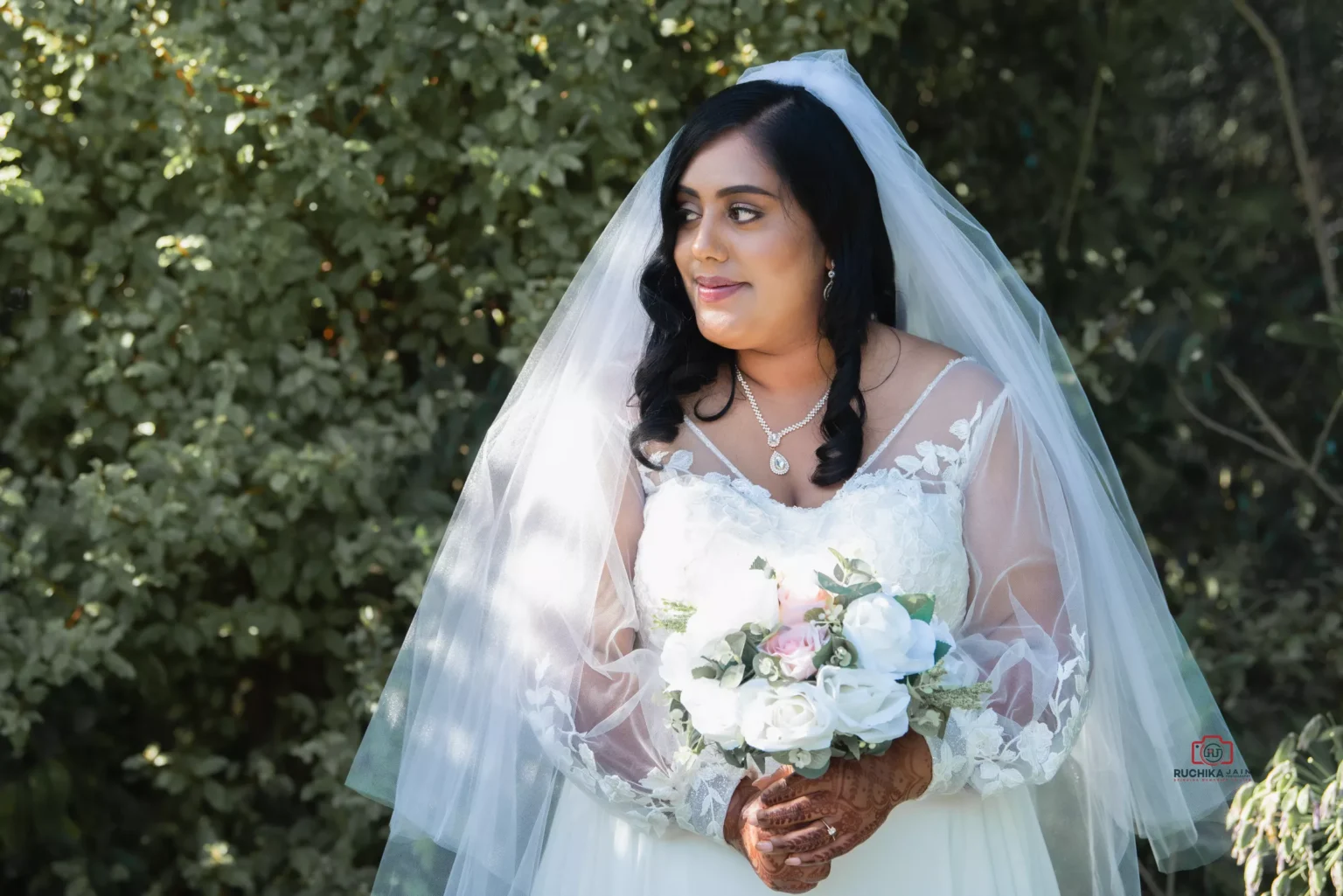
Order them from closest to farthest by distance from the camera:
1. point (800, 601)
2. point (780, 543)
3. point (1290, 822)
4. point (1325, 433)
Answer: point (800, 601)
point (780, 543)
point (1290, 822)
point (1325, 433)

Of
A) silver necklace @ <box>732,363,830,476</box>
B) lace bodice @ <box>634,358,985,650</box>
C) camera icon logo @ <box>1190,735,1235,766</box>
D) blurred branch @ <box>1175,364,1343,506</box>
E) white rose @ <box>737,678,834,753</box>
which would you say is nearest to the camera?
white rose @ <box>737,678,834,753</box>

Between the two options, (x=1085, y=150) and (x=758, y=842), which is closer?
(x=758, y=842)

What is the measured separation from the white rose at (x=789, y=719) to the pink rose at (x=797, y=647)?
0.06ft

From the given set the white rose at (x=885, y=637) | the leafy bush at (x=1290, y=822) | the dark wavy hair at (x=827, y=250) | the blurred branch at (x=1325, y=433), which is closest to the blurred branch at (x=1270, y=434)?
the blurred branch at (x=1325, y=433)

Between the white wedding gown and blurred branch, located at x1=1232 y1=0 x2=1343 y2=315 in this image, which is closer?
the white wedding gown

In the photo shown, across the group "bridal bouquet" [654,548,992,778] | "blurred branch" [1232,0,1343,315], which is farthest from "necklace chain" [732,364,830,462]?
"blurred branch" [1232,0,1343,315]

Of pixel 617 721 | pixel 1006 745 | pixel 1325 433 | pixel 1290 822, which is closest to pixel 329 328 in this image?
pixel 617 721

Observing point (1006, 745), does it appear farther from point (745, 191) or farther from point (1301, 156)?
point (1301, 156)

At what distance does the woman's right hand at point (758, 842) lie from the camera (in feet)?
7.34

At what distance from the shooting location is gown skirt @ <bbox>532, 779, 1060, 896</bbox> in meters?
2.46

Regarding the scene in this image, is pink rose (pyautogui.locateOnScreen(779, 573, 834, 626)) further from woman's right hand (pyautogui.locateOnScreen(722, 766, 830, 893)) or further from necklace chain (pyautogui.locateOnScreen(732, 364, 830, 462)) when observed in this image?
necklace chain (pyautogui.locateOnScreen(732, 364, 830, 462))

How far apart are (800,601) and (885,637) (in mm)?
146

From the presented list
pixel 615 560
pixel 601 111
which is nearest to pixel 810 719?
pixel 615 560

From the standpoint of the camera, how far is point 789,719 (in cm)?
209
